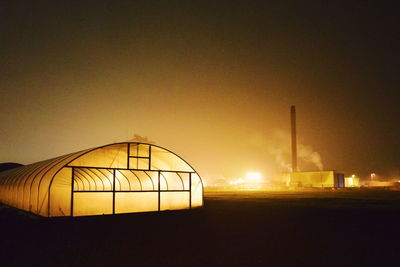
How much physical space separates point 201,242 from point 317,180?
172 ft

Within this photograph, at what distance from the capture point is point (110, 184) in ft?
62.0

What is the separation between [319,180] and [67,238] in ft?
Result: 176

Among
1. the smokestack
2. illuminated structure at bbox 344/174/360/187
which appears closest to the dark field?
illuminated structure at bbox 344/174/360/187

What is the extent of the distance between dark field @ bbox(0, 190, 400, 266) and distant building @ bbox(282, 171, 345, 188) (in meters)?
43.9

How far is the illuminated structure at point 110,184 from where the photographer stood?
1562 centimetres

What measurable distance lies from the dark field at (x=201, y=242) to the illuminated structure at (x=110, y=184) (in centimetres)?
131

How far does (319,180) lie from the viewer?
2267 inches

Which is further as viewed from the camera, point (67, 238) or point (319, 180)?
Result: point (319, 180)

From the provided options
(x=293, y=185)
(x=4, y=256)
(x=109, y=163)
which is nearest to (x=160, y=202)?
(x=109, y=163)

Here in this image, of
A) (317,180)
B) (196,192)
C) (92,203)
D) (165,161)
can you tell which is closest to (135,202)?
(92,203)

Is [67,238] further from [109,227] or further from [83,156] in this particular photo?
[83,156]

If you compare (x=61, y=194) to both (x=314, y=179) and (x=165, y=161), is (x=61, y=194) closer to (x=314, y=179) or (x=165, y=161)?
(x=165, y=161)

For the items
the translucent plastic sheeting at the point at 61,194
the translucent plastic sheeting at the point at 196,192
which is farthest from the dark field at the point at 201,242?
the translucent plastic sheeting at the point at 196,192

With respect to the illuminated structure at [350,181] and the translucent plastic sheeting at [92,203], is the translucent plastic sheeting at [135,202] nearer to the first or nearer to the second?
the translucent plastic sheeting at [92,203]
